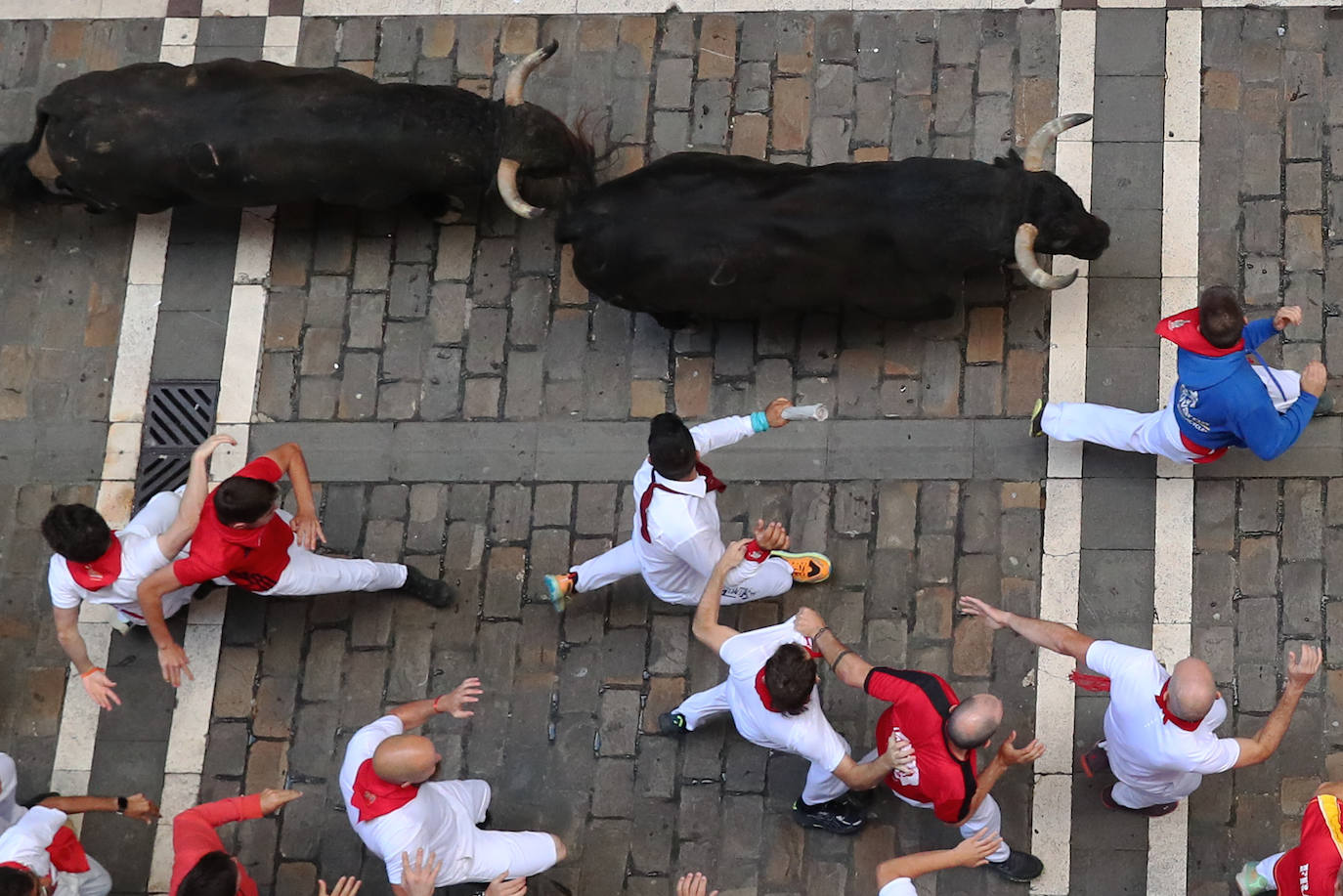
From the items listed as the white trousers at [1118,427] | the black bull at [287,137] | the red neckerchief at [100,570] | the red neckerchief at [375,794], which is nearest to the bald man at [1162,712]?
the white trousers at [1118,427]

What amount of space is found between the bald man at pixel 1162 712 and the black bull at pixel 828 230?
2.10m

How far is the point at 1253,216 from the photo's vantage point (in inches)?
338

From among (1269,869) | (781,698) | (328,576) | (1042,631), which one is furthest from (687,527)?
(1269,869)

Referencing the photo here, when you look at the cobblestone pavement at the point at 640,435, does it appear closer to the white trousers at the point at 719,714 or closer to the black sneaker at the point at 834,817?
the black sneaker at the point at 834,817

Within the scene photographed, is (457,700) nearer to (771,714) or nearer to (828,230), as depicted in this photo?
(771,714)

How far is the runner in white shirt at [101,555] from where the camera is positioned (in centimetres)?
712

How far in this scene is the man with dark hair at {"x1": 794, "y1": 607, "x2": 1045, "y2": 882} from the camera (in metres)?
6.26

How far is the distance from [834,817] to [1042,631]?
1590 millimetres

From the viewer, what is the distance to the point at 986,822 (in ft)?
23.9

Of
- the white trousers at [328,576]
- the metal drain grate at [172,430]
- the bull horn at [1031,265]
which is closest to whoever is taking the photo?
the white trousers at [328,576]

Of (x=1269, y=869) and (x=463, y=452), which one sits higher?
(x=463, y=452)

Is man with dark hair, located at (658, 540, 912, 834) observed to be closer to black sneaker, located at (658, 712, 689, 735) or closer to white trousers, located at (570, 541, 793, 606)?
black sneaker, located at (658, 712, 689, 735)

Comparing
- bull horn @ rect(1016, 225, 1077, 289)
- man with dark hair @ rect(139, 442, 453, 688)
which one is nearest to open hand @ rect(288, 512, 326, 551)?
man with dark hair @ rect(139, 442, 453, 688)

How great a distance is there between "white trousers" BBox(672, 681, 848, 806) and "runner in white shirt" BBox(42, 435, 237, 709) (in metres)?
2.86
